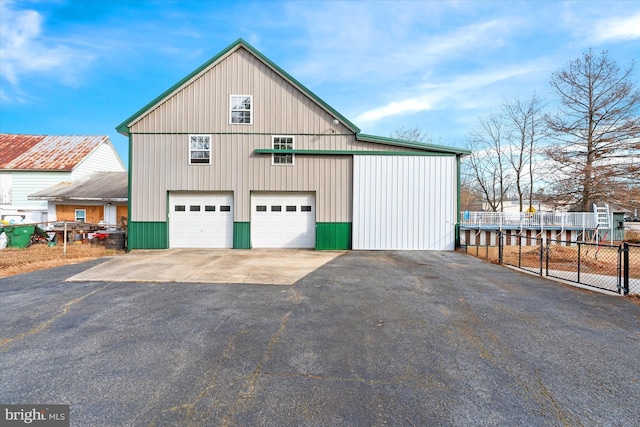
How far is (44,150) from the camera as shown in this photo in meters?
21.2

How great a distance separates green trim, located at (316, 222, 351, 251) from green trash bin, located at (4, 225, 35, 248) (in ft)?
41.5

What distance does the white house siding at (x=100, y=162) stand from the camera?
20.3 meters

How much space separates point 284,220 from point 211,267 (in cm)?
488

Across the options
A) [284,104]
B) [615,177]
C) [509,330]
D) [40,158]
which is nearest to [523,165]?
[615,177]

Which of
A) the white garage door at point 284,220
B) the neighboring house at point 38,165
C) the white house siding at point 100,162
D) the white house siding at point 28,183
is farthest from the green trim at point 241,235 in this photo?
the white house siding at point 28,183

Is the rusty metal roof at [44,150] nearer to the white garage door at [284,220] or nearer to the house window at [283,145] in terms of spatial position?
the white garage door at [284,220]

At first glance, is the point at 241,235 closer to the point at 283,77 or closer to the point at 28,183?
the point at 283,77

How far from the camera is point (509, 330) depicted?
4.29 m

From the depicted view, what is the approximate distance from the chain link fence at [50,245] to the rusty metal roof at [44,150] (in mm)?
5724

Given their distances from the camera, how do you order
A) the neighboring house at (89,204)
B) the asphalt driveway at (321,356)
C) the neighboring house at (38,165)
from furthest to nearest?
the neighboring house at (38,165) < the neighboring house at (89,204) < the asphalt driveway at (321,356)

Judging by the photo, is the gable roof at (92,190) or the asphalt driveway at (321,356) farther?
the gable roof at (92,190)

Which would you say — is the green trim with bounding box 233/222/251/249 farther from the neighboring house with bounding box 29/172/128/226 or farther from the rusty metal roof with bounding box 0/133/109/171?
the rusty metal roof with bounding box 0/133/109/171

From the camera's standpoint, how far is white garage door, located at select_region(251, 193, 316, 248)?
1302cm

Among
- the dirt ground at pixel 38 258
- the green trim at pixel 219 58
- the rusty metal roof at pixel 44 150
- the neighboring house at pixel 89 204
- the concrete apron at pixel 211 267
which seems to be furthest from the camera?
the rusty metal roof at pixel 44 150
